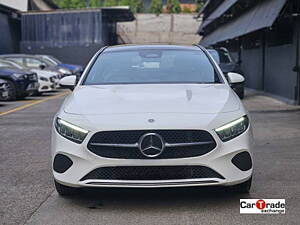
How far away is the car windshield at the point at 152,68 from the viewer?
234 inches

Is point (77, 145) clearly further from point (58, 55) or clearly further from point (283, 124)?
point (58, 55)

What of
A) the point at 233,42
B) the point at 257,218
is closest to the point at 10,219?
the point at 257,218

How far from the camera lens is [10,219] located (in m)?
4.57

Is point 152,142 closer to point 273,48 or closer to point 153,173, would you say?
point 153,173

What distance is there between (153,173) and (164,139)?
0.31 m

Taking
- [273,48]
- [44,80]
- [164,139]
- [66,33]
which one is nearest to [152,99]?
[164,139]

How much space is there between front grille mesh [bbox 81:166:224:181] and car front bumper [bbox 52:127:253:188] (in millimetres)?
28

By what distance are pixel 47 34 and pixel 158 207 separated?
36.7 metres

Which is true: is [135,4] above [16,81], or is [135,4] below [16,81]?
above

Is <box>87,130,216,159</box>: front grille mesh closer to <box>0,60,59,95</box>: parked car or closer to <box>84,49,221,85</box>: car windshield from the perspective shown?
Answer: <box>84,49,221,85</box>: car windshield

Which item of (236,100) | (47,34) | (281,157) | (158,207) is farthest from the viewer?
(47,34)

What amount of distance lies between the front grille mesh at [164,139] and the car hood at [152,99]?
10.1 inches

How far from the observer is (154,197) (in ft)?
16.8

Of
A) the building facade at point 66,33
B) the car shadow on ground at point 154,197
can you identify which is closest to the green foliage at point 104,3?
the building facade at point 66,33
